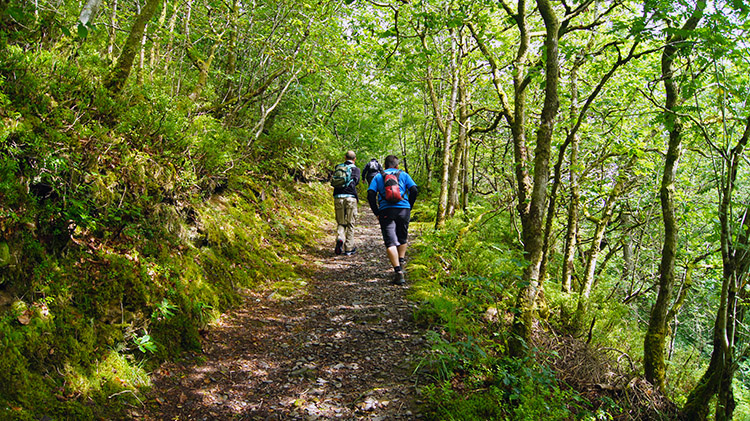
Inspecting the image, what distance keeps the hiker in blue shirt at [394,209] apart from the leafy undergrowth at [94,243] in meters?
2.63

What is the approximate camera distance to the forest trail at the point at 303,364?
3.39 metres

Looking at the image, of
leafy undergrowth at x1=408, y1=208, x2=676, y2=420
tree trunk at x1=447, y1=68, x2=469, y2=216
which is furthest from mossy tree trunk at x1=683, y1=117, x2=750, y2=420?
tree trunk at x1=447, y1=68, x2=469, y2=216

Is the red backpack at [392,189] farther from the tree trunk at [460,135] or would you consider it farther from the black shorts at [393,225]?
the tree trunk at [460,135]

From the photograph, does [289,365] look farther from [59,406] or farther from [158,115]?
[158,115]

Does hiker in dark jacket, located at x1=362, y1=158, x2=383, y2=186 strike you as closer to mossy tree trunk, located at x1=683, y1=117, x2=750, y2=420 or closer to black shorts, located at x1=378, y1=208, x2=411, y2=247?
black shorts, located at x1=378, y1=208, x2=411, y2=247

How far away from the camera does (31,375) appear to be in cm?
263

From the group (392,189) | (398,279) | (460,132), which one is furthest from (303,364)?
(460,132)

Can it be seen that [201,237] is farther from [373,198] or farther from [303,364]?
[373,198]

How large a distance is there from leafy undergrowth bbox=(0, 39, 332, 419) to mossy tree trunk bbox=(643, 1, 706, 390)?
19.4 ft

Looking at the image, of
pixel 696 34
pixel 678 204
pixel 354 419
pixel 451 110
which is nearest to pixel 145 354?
pixel 354 419

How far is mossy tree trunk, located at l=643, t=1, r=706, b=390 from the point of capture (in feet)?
15.2

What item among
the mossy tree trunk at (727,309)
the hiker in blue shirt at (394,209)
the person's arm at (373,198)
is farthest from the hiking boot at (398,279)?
the mossy tree trunk at (727,309)

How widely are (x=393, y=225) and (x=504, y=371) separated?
12.4 feet

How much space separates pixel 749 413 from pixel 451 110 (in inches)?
367
